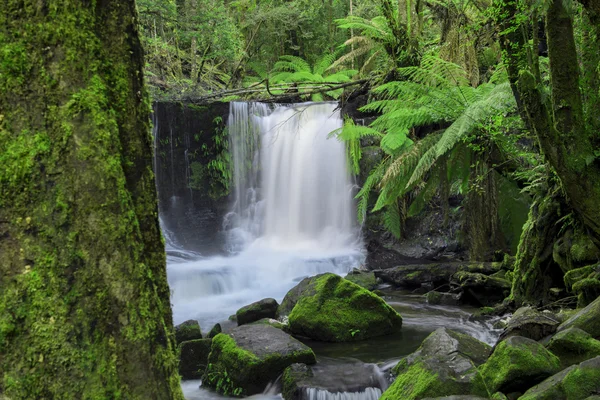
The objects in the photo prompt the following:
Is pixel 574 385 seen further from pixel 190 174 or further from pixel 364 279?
pixel 190 174

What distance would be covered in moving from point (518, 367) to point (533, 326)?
44.9 inches

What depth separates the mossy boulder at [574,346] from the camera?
3.92 metres

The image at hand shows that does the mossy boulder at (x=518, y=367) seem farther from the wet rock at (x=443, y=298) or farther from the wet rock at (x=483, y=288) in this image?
the wet rock at (x=443, y=298)

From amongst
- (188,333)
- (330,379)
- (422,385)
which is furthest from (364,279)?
(422,385)

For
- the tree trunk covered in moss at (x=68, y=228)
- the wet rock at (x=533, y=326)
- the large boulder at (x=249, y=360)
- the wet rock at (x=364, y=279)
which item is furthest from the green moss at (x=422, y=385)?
the wet rock at (x=364, y=279)

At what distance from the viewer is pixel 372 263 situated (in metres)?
12.2

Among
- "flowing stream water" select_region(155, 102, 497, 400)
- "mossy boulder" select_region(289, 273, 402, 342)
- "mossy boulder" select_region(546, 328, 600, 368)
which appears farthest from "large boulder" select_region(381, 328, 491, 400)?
"flowing stream water" select_region(155, 102, 497, 400)

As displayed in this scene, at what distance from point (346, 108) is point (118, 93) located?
11.8m

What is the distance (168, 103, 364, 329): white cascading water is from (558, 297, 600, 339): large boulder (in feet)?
23.8

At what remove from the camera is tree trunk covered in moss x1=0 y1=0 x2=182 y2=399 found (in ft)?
4.80

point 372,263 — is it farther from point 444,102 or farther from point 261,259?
point 444,102

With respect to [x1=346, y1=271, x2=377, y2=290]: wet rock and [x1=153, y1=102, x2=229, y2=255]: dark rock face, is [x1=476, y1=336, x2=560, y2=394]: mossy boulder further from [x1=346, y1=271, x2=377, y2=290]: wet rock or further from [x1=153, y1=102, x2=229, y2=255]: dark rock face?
[x1=153, y1=102, x2=229, y2=255]: dark rock face

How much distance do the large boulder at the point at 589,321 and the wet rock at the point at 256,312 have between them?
4224 mm

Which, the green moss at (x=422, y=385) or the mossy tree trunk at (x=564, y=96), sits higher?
the mossy tree trunk at (x=564, y=96)
